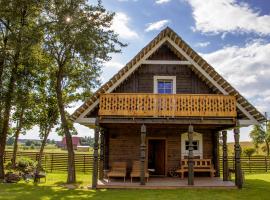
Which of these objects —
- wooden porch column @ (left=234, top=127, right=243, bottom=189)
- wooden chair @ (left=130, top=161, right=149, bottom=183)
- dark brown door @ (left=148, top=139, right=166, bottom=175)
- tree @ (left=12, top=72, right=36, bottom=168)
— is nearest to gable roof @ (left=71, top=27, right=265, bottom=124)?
wooden porch column @ (left=234, top=127, right=243, bottom=189)

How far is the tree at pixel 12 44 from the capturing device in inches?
849

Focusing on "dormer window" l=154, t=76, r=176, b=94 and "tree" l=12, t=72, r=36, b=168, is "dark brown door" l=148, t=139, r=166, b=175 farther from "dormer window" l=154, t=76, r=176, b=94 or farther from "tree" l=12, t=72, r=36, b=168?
"tree" l=12, t=72, r=36, b=168

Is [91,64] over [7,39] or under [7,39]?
under

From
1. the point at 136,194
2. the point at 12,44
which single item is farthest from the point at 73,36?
the point at 136,194

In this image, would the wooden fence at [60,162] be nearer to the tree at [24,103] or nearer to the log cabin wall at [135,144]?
the tree at [24,103]

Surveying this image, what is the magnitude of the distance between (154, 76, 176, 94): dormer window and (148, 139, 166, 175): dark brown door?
11.5 ft

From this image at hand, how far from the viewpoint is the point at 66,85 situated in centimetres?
A: 2675

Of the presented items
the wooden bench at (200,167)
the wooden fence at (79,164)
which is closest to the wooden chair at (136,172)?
the wooden bench at (200,167)

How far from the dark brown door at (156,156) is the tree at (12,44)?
30.3 ft

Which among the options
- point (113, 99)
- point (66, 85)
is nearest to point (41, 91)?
point (66, 85)

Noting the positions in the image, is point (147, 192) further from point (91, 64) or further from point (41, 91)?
point (41, 91)

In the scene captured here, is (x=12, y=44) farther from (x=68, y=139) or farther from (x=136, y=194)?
(x=136, y=194)

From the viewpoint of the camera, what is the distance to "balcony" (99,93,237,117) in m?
17.2

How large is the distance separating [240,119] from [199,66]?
346cm
